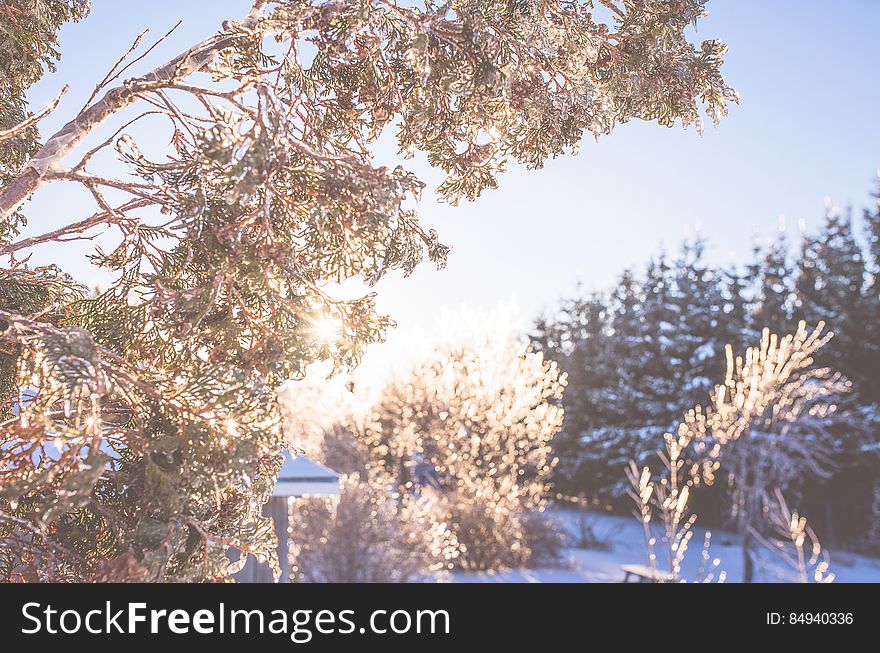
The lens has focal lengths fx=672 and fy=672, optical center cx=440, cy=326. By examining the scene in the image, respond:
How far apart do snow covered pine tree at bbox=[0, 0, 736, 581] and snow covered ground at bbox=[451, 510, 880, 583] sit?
966 cm

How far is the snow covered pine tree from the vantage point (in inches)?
93.9

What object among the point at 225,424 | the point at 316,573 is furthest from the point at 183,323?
the point at 316,573

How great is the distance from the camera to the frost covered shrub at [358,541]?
11.0m

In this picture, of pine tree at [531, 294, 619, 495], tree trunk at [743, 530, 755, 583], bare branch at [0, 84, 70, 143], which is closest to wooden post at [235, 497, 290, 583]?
bare branch at [0, 84, 70, 143]

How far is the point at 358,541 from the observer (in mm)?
11109

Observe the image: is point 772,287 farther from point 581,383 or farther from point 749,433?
point 749,433

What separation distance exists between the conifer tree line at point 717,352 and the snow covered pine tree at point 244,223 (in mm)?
17252

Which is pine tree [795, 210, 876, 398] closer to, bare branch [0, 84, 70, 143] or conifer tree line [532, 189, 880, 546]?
conifer tree line [532, 189, 880, 546]

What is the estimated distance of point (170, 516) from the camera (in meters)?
2.44

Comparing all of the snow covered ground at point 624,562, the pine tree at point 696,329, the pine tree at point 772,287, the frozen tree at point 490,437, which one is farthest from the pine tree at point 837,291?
the frozen tree at point 490,437

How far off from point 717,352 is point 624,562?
320 inches

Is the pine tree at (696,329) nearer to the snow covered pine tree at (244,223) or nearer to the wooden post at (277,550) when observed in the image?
the wooden post at (277,550)

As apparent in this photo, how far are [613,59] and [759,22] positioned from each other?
9.54 ft
